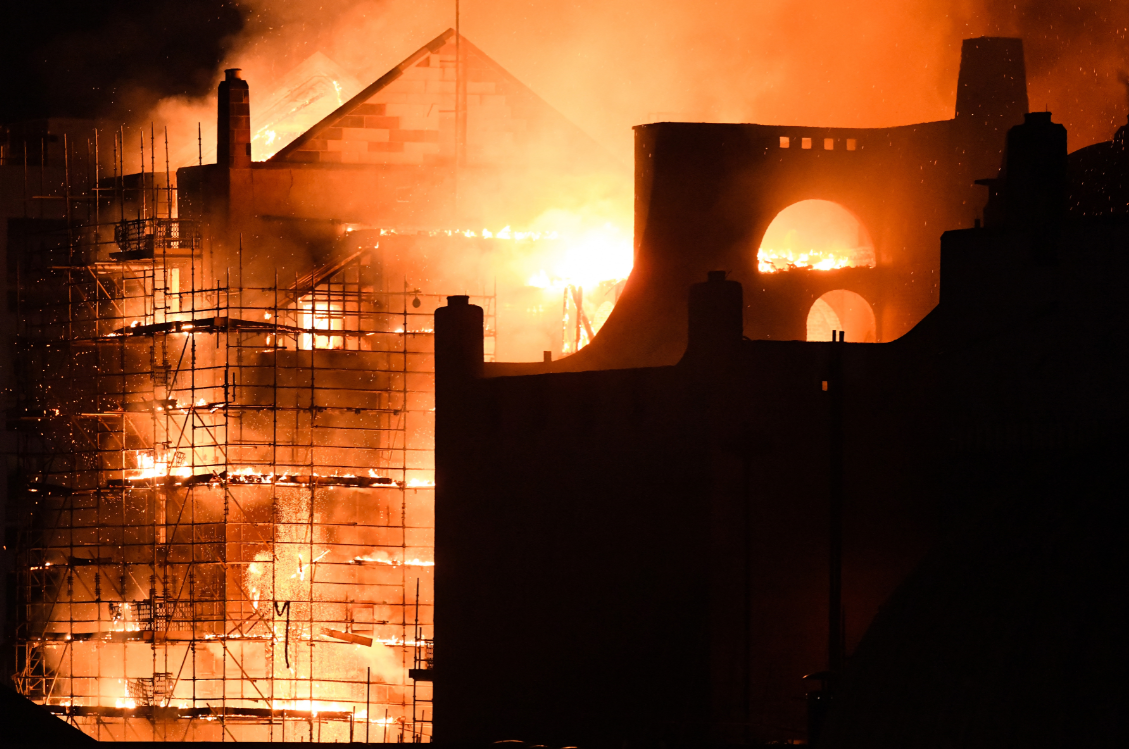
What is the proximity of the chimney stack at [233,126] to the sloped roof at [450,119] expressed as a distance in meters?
1.42

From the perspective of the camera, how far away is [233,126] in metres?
23.5

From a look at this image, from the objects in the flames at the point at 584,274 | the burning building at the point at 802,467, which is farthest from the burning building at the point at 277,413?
the burning building at the point at 802,467

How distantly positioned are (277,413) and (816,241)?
9.06 metres

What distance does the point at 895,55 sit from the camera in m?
27.5

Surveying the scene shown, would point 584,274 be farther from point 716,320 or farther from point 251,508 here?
point 716,320

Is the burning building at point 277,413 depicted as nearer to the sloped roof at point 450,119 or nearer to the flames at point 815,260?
the sloped roof at point 450,119

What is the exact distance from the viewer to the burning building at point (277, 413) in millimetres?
22266

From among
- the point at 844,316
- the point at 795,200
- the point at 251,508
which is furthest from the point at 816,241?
the point at 251,508

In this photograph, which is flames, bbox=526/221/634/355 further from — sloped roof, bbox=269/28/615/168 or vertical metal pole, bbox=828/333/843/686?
vertical metal pole, bbox=828/333/843/686

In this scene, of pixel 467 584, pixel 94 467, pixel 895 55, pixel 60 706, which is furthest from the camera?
pixel 895 55

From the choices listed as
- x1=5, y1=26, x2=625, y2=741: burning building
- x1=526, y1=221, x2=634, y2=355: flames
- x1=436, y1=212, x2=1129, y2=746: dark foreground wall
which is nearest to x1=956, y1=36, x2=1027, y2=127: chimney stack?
x1=436, y1=212, x2=1129, y2=746: dark foreground wall

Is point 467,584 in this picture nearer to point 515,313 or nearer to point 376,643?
point 376,643

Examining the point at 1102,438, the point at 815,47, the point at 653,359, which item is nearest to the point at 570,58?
the point at 815,47

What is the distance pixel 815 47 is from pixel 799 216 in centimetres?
504
